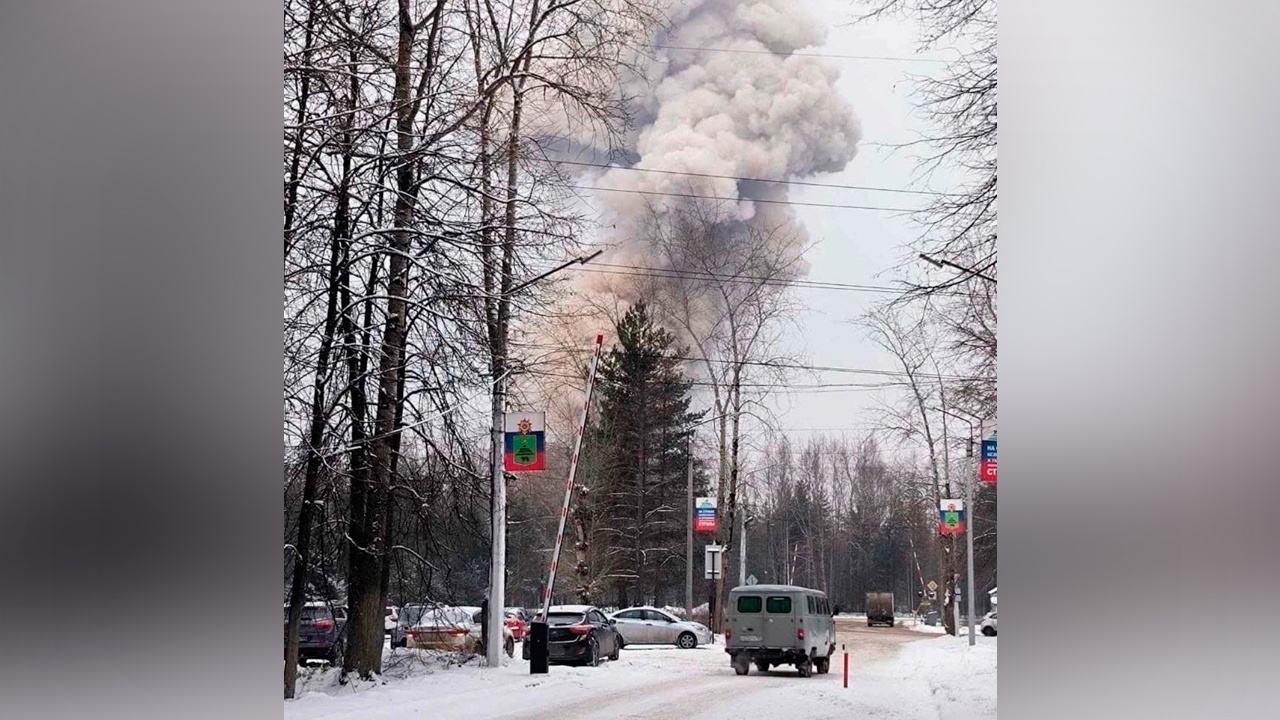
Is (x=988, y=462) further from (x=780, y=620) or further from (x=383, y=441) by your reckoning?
(x=383, y=441)

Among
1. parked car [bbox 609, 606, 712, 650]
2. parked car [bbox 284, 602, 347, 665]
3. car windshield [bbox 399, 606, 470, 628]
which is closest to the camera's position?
parked car [bbox 284, 602, 347, 665]

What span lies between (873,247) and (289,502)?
14.0 ft

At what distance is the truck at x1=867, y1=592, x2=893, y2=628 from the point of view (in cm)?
1019

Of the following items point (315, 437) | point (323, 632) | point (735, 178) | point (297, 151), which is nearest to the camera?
point (297, 151)

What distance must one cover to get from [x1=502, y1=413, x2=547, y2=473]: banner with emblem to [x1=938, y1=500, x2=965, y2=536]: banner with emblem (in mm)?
2795

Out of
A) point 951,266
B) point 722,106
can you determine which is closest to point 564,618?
point 951,266

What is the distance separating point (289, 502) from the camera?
10016mm

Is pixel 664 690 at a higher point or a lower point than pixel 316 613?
lower

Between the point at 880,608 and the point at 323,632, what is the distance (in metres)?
3.77

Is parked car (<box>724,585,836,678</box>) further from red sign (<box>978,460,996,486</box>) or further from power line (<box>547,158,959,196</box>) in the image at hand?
power line (<box>547,158,959,196</box>)

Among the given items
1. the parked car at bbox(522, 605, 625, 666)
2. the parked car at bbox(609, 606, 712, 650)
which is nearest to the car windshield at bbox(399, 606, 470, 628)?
the parked car at bbox(522, 605, 625, 666)

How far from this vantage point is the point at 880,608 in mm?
10383
